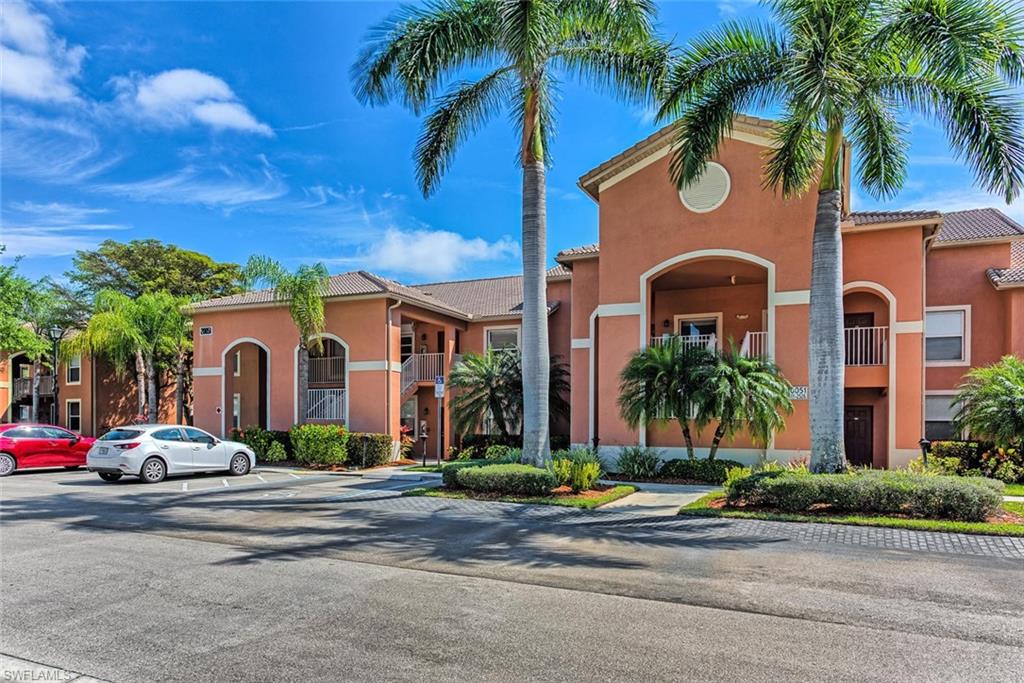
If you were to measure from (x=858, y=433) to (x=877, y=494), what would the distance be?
9498 mm

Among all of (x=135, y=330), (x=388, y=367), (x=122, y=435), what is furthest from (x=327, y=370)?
(x=122, y=435)

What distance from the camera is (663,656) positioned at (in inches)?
190

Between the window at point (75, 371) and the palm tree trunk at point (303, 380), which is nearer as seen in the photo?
the palm tree trunk at point (303, 380)

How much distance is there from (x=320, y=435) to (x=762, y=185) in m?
15.4

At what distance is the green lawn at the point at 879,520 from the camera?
9242mm

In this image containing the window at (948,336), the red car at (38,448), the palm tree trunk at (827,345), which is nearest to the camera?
the palm tree trunk at (827,345)

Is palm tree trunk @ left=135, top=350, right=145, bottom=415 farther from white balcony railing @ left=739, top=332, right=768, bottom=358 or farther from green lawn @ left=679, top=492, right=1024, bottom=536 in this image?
green lawn @ left=679, top=492, right=1024, bottom=536

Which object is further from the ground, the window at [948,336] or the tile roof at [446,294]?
the tile roof at [446,294]

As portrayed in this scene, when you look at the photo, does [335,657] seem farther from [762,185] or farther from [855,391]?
[855,391]

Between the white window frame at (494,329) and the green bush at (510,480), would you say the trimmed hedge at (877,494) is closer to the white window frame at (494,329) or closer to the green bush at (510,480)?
the green bush at (510,480)

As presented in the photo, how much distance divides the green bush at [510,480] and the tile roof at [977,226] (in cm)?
1629

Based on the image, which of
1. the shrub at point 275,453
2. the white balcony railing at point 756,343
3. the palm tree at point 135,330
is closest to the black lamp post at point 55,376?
the palm tree at point 135,330

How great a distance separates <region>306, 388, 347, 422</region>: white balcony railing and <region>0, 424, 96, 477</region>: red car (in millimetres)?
6957

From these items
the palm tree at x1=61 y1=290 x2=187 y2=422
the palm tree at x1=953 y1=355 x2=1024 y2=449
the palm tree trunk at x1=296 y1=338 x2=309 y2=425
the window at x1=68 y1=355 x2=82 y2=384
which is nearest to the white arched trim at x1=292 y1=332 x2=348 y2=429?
the palm tree trunk at x1=296 y1=338 x2=309 y2=425
